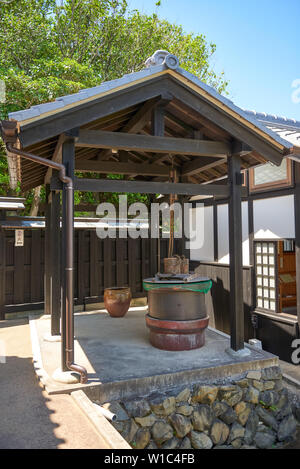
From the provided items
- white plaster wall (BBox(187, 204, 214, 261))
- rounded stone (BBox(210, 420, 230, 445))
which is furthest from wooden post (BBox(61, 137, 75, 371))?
white plaster wall (BBox(187, 204, 214, 261))

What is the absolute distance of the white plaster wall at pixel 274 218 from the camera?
25.3 ft

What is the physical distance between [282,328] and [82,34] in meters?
15.3

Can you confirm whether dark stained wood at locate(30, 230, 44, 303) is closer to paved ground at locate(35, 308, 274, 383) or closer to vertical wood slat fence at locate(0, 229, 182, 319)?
vertical wood slat fence at locate(0, 229, 182, 319)

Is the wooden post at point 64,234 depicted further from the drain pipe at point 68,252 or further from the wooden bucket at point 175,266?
the wooden bucket at point 175,266

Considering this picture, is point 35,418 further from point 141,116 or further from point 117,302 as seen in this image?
point 117,302

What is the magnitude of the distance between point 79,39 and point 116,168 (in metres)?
12.2

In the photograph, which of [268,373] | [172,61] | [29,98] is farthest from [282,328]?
[29,98]

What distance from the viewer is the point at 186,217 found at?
11234mm

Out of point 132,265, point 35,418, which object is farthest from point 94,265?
point 35,418

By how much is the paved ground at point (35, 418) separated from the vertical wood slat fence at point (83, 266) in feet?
13.3

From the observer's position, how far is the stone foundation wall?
4.46 meters

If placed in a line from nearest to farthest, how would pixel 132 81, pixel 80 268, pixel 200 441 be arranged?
pixel 200 441
pixel 132 81
pixel 80 268

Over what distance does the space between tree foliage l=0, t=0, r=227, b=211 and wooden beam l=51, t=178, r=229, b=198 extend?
9.15 m

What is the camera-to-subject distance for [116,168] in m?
6.71
